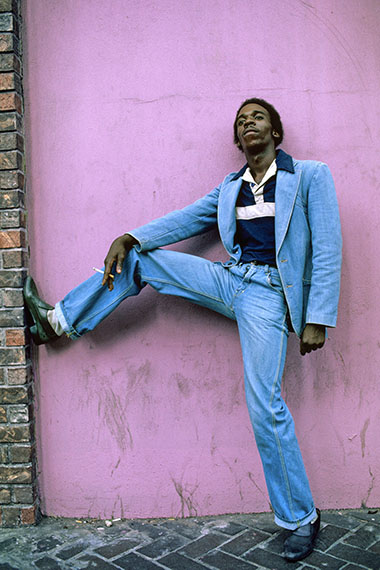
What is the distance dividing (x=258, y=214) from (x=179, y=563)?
185 centimetres

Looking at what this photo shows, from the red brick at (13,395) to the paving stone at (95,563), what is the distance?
0.92 m

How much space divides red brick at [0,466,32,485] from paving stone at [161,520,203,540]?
85 centimetres

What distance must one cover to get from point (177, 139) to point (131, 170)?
13.3 inches

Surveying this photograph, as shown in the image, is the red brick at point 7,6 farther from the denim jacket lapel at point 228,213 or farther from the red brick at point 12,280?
the denim jacket lapel at point 228,213

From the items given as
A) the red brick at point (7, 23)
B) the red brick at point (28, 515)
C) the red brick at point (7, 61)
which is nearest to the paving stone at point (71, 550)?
→ the red brick at point (28, 515)

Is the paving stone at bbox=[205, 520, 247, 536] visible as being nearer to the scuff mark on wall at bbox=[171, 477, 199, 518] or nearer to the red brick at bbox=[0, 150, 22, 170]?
the scuff mark on wall at bbox=[171, 477, 199, 518]

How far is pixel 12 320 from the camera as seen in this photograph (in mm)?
2924

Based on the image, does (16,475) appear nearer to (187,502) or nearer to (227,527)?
(187,502)

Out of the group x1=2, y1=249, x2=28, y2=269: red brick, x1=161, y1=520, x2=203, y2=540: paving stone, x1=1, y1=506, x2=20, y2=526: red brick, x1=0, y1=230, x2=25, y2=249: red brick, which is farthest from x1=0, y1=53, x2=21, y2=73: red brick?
x1=161, y1=520, x2=203, y2=540: paving stone

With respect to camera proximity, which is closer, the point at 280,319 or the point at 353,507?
the point at 280,319

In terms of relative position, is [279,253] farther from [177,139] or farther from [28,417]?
[28,417]

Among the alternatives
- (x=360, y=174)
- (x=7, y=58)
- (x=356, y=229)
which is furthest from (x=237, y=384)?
(x=7, y=58)

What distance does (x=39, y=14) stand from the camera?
120 inches

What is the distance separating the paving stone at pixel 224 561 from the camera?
7.90ft
